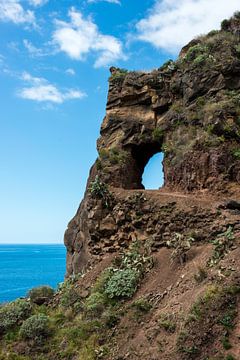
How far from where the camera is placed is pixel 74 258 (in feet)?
84.1

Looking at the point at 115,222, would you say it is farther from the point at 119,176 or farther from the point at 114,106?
the point at 114,106

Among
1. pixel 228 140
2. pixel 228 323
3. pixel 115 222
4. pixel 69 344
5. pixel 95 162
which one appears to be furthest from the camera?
pixel 95 162

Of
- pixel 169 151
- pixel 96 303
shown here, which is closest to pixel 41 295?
pixel 96 303

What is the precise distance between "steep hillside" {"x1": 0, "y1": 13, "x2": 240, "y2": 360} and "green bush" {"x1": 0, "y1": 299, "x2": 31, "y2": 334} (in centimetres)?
5

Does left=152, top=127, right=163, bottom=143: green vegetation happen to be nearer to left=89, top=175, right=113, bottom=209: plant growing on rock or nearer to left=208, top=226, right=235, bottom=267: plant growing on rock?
left=89, top=175, right=113, bottom=209: plant growing on rock

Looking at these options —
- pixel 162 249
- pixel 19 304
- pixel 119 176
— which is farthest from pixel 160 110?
pixel 19 304

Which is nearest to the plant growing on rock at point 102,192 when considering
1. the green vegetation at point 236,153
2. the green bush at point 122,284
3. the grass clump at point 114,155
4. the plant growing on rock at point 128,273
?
the grass clump at point 114,155

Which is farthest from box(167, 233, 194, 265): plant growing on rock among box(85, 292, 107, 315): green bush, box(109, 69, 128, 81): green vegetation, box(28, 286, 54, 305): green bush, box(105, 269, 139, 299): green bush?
box(109, 69, 128, 81): green vegetation

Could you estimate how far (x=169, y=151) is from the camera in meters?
23.4

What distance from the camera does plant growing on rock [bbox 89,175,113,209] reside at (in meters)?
23.1

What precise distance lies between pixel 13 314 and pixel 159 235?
8139mm

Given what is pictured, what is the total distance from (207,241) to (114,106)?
42.0 feet

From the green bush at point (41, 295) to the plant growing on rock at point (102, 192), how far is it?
569 centimetres

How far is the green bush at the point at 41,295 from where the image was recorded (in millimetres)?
21172
